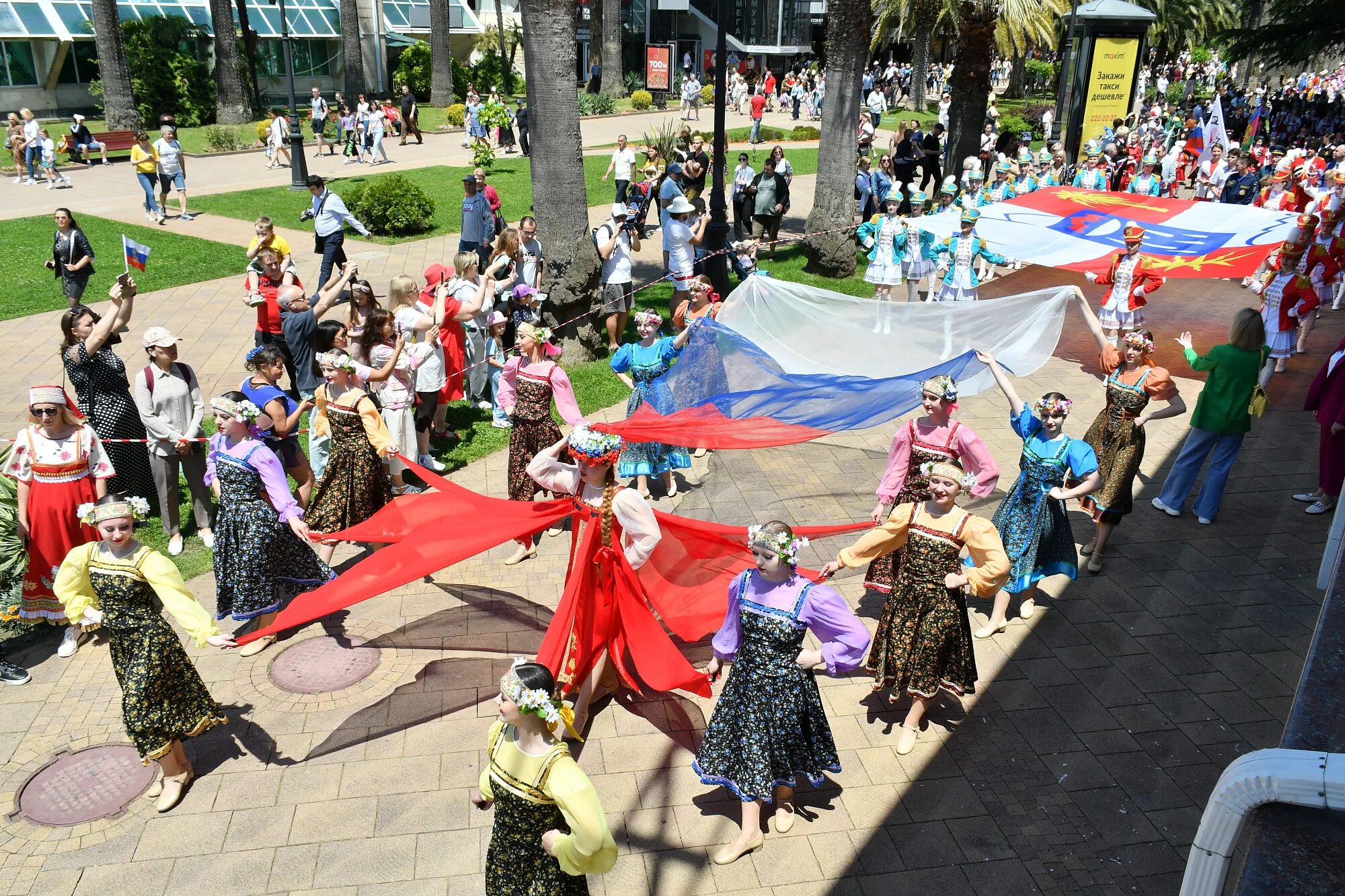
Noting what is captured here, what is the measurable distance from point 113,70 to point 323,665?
2811 cm

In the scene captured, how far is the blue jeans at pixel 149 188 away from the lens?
63.6 feet

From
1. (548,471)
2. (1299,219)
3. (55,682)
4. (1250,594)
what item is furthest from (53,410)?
(1299,219)

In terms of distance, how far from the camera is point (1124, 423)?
7.60 m

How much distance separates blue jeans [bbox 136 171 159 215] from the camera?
19375 mm

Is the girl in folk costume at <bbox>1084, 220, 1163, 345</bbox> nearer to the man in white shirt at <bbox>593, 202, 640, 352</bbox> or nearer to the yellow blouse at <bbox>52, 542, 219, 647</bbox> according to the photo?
the man in white shirt at <bbox>593, 202, 640, 352</bbox>

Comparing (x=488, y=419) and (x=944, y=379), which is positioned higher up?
(x=944, y=379)

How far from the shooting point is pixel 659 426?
275 inches

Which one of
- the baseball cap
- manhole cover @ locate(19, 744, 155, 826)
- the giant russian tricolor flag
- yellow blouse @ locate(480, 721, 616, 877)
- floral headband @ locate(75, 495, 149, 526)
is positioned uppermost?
the giant russian tricolor flag

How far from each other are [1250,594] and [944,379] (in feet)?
10.3

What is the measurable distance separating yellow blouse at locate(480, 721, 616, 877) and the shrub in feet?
54.5

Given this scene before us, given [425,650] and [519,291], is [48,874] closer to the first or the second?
[425,650]

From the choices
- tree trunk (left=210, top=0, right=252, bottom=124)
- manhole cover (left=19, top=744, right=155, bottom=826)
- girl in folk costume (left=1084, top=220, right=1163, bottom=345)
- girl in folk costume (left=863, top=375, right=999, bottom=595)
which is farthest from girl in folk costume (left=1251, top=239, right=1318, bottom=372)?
tree trunk (left=210, top=0, right=252, bottom=124)

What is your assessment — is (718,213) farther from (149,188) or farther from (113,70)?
(113,70)

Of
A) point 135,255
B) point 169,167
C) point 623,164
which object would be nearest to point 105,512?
point 135,255
